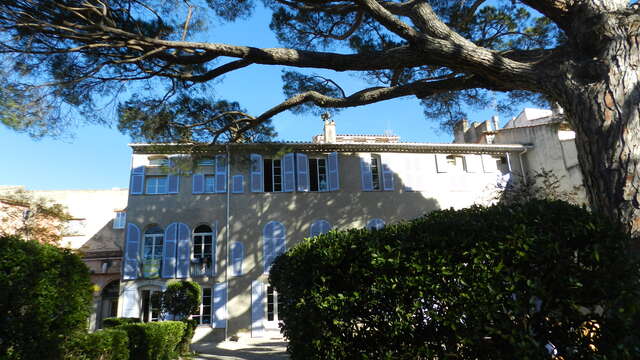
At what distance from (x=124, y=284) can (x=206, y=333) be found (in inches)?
148

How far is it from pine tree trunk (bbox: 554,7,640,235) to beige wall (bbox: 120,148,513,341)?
1259cm

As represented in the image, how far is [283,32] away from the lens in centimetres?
898

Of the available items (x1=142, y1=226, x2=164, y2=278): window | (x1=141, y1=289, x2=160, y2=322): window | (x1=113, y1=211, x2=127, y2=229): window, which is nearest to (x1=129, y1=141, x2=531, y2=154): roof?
(x1=142, y1=226, x2=164, y2=278): window

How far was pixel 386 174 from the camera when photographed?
717 inches

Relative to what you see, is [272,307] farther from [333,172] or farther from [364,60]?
[364,60]

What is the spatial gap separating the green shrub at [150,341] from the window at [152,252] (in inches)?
298

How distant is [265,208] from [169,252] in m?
4.20

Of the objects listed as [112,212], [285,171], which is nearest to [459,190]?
[285,171]

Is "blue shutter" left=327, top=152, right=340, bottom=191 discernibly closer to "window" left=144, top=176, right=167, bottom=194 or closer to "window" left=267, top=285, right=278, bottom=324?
"window" left=267, top=285, right=278, bottom=324

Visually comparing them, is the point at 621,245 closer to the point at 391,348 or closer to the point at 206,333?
the point at 391,348

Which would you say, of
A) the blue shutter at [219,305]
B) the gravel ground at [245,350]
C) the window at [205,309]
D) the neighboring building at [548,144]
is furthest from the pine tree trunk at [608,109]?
the window at [205,309]

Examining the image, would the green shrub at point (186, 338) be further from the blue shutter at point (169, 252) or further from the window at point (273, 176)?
the window at point (273, 176)

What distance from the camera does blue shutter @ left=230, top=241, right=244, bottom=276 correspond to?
1658 centimetres

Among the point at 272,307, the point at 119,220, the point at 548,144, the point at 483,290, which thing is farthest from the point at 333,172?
the point at 483,290
